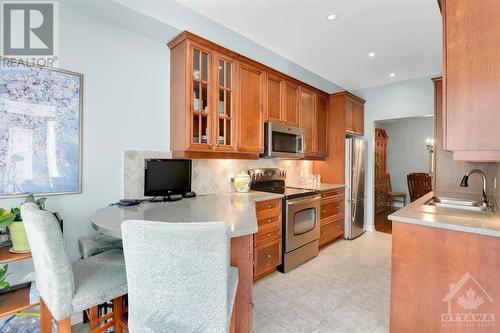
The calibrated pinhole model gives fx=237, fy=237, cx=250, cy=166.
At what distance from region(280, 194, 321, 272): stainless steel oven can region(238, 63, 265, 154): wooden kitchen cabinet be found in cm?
81

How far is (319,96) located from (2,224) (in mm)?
3954

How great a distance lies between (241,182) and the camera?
9.48 ft

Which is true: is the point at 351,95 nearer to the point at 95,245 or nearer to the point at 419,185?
the point at 419,185

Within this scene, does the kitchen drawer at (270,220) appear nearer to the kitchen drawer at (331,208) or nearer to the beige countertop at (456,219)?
the kitchen drawer at (331,208)

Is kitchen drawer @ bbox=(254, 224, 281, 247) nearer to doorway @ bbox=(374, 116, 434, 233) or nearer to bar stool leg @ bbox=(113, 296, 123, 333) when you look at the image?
bar stool leg @ bbox=(113, 296, 123, 333)

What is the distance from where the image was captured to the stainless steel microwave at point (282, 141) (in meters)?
3.00

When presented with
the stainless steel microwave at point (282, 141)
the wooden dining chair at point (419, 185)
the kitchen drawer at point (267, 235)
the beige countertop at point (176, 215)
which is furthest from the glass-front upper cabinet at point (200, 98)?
the wooden dining chair at point (419, 185)

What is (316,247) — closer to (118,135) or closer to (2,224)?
(118,135)

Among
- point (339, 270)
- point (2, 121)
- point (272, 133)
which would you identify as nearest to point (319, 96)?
point (272, 133)

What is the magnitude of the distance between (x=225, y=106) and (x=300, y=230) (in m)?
1.75

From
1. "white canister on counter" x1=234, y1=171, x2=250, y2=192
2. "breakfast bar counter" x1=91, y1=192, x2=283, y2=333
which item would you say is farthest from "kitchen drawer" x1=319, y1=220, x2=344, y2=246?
"breakfast bar counter" x1=91, y1=192, x2=283, y2=333

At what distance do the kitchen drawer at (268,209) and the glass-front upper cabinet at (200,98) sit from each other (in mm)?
820

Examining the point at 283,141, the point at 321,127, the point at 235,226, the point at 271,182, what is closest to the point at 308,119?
the point at 321,127

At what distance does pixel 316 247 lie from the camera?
3230 millimetres
